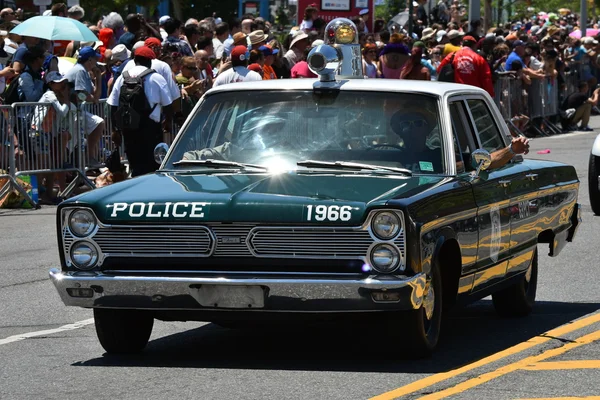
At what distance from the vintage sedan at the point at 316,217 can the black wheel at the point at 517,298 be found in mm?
12

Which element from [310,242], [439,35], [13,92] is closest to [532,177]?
[310,242]

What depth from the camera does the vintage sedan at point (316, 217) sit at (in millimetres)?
6758

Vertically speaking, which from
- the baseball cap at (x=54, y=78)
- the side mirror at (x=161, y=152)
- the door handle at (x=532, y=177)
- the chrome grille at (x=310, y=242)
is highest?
the side mirror at (x=161, y=152)

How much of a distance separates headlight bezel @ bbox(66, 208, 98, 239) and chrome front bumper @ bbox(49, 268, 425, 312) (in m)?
0.24

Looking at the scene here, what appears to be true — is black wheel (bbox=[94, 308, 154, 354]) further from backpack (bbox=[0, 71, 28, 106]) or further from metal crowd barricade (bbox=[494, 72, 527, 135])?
metal crowd barricade (bbox=[494, 72, 527, 135])

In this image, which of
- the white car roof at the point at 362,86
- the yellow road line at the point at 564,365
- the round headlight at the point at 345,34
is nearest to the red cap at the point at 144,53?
the round headlight at the point at 345,34

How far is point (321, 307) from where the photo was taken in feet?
22.1

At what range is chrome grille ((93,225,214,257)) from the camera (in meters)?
6.93

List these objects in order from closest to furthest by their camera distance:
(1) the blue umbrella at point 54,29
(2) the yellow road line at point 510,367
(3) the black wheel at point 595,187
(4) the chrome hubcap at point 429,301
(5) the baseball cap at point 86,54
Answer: (2) the yellow road line at point 510,367
(4) the chrome hubcap at point 429,301
(3) the black wheel at point 595,187
(5) the baseball cap at point 86,54
(1) the blue umbrella at point 54,29

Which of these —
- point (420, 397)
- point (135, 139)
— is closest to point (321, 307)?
point (420, 397)

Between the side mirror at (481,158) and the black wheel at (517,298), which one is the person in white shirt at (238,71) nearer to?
the black wheel at (517,298)

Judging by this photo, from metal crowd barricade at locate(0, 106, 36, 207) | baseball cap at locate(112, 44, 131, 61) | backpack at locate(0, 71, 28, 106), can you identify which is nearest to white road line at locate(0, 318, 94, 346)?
metal crowd barricade at locate(0, 106, 36, 207)

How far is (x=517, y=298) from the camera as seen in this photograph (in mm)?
8859

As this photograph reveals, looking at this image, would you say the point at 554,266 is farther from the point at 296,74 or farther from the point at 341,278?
the point at 296,74
